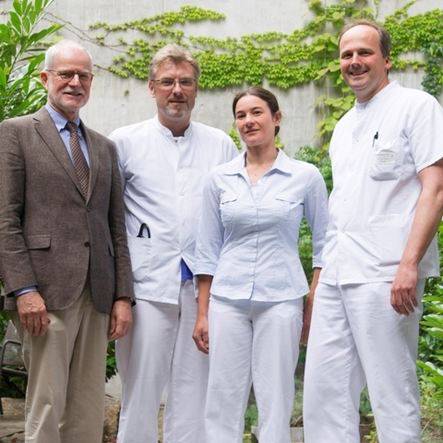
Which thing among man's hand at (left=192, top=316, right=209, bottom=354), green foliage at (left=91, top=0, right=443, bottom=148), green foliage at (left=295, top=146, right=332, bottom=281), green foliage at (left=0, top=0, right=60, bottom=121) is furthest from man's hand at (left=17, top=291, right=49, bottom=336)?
green foliage at (left=91, top=0, right=443, bottom=148)

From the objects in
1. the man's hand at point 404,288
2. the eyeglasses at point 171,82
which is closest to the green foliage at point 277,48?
the eyeglasses at point 171,82

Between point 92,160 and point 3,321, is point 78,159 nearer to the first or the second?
point 92,160

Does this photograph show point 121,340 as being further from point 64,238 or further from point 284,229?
point 284,229

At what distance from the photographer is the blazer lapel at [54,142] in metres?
3.95

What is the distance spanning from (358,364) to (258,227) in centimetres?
72

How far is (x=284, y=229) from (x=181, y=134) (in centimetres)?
76

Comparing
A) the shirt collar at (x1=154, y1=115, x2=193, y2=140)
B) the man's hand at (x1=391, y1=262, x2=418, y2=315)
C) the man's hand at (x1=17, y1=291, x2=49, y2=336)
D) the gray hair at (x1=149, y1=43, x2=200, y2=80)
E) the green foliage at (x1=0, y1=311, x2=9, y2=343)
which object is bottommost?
the green foliage at (x1=0, y1=311, x2=9, y2=343)

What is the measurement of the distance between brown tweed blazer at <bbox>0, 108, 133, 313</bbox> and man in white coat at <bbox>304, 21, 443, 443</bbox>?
38.2 inches

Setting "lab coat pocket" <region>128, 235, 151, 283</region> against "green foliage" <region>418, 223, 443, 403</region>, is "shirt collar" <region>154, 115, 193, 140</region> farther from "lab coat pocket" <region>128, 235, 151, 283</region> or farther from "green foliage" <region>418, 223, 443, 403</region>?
"green foliage" <region>418, 223, 443, 403</region>

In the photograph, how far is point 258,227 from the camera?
409cm

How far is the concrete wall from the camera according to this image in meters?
8.13

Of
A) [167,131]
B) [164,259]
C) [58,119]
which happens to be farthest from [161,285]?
[58,119]

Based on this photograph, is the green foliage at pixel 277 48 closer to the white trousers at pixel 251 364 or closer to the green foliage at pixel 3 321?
the green foliage at pixel 3 321

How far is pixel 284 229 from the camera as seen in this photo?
4.12 meters
